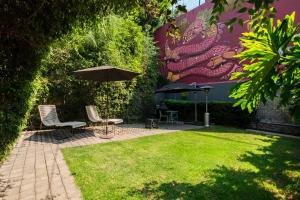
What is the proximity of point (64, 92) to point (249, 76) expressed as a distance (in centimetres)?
896

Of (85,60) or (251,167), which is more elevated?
(85,60)

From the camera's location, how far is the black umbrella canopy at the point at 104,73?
25.6 feet

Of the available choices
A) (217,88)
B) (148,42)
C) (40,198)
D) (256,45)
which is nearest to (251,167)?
(256,45)

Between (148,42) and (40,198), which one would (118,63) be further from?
(40,198)

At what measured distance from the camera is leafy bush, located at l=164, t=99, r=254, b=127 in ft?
36.8

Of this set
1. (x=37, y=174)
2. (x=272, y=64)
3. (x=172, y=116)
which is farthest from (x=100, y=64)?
(x=272, y=64)

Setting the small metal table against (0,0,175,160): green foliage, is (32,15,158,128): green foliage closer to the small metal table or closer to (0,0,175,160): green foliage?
the small metal table

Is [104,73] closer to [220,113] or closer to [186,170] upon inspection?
[186,170]

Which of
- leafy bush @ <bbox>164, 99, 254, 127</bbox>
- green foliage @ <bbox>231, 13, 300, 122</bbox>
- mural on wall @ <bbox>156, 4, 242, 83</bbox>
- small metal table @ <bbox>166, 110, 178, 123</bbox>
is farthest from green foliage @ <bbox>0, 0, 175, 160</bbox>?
mural on wall @ <bbox>156, 4, 242, 83</bbox>

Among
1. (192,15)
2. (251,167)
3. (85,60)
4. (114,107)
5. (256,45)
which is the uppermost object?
(192,15)

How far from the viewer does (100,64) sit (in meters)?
11.1

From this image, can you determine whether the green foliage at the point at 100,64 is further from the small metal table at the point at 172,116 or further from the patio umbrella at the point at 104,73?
the small metal table at the point at 172,116

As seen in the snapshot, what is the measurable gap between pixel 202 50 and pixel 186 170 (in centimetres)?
1147

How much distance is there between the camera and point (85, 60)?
10.6 meters
